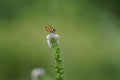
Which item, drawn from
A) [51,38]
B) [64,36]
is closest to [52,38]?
[51,38]

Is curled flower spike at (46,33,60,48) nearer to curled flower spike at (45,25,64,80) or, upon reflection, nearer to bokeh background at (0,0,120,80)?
curled flower spike at (45,25,64,80)

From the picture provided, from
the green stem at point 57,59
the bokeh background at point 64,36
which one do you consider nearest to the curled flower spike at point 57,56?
the green stem at point 57,59

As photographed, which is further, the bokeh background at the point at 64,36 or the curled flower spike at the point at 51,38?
the bokeh background at the point at 64,36

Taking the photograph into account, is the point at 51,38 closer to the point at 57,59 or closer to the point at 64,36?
the point at 57,59

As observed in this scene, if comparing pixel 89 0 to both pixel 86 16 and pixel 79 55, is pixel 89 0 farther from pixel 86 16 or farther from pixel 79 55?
pixel 79 55

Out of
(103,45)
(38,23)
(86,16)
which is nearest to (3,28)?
(38,23)

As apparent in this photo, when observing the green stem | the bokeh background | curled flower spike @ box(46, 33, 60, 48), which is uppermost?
the bokeh background

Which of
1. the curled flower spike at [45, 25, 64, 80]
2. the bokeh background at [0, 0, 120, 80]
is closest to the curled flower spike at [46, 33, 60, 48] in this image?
the curled flower spike at [45, 25, 64, 80]

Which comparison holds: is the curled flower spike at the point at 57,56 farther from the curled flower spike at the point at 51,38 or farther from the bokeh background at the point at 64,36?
the bokeh background at the point at 64,36

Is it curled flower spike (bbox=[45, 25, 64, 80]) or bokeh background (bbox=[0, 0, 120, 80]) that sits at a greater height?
bokeh background (bbox=[0, 0, 120, 80])
